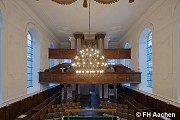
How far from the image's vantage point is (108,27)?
1298 cm

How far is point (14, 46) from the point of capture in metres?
7.81

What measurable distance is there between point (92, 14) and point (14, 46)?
188 inches

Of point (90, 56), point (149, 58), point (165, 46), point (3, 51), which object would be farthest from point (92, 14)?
point (3, 51)

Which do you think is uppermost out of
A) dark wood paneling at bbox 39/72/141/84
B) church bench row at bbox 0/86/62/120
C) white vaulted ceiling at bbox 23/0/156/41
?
white vaulted ceiling at bbox 23/0/156/41

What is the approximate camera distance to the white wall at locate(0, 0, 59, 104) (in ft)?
22.7

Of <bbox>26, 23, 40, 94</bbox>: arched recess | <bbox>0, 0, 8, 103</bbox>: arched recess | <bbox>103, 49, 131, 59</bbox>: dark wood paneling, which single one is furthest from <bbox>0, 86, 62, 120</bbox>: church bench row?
<bbox>103, 49, 131, 59</bbox>: dark wood paneling

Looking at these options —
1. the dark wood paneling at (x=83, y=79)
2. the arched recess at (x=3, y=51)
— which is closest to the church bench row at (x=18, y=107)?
the arched recess at (x=3, y=51)

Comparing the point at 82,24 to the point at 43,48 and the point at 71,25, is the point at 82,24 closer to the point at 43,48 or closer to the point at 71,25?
the point at 71,25

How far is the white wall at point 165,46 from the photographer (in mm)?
6941

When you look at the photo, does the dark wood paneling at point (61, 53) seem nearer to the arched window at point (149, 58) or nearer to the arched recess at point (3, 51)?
the arched window at point (149, 58)

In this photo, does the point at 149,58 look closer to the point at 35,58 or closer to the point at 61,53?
the point at 61,53

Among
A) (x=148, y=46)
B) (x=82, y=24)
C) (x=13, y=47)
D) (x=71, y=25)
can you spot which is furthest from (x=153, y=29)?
(x=13, y=47)

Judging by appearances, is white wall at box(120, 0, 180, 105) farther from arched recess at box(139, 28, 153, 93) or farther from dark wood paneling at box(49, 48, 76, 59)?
dark wood paneling at box(49, 48, 76, 59)

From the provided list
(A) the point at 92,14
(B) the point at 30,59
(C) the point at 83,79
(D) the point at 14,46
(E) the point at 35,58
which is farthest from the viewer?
(C) the point at 83,79
